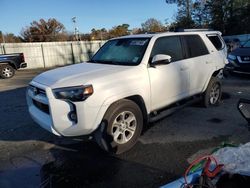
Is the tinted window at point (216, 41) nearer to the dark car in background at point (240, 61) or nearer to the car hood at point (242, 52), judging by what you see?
the dark car in background at point (240, 61)

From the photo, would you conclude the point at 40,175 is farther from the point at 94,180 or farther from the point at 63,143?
the point at 63,143

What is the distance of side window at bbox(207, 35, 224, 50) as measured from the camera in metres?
6.57

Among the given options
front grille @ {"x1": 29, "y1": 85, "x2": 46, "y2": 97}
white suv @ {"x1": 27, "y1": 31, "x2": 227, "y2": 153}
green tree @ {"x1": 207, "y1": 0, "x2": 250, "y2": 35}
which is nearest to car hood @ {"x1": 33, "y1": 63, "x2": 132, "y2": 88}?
white suv @ {"x1": 27, "y1": 31, "x2": 227, "y2": 153}

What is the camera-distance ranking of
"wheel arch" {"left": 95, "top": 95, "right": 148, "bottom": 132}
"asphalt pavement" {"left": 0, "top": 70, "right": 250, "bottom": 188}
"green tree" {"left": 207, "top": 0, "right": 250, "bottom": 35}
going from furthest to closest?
"green tree" {"left": 207, "top": 0, "right": 250, "bottom": 35}
"wheel arch" {"left": 95, "top": 95, "right": 148, "bottom": 132}
"asphalt pavement" {"left": 0, "top": 70, "right": 250, "bottom": 188}

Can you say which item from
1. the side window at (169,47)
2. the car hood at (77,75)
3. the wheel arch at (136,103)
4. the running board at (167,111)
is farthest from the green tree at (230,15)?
the car hood at (77,75)

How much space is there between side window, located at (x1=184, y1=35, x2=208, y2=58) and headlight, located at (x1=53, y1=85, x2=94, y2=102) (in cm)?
268

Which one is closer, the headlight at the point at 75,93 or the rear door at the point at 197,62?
the headlight at the point at 75,93

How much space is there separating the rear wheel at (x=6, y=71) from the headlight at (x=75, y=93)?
11.8m

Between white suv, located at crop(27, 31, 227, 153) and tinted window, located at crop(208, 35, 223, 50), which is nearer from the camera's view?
white suv, located at crop(27, 31, 227, 153)

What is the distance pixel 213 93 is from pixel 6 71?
37.6 feet

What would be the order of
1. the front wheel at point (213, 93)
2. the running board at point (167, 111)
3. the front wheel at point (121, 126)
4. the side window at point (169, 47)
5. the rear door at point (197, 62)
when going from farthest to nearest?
the front wheel at point (213, 93)
the rear door at point (197, 62)
the side window at point (169, 47)
the running board at point (167, 111)
the front wheel at point (121, 126)

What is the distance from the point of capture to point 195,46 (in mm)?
5852

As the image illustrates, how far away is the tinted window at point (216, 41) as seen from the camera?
6570 mm

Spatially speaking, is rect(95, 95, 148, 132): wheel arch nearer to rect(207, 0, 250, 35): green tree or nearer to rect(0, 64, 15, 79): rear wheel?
rect(0, 64, 15, 79): rear wheel
